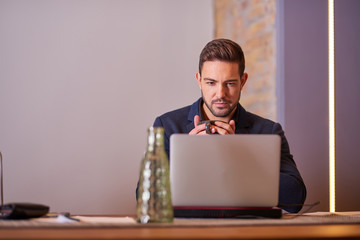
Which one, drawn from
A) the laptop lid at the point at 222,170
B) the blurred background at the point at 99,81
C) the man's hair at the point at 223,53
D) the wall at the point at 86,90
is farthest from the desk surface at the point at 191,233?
the wall at the point at 86,90

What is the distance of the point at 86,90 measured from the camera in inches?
143

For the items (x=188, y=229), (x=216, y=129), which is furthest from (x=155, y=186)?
(x=216, y=129)

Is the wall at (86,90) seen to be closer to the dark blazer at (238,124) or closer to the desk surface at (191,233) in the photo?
the dark blazer at (238,124)

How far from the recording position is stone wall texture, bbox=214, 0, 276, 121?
3.24 meters

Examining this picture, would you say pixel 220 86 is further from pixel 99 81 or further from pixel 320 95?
pixel 99 81

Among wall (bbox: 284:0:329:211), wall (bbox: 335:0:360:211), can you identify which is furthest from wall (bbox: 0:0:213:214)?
wall (bbox: 335:0:360:211)

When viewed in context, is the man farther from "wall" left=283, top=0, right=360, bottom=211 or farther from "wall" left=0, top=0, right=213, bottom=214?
"wall" left=0, top=0, right=213, bottom=214

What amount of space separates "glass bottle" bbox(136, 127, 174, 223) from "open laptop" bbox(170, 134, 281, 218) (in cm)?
12

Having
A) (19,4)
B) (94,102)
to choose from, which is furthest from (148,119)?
(19,4)

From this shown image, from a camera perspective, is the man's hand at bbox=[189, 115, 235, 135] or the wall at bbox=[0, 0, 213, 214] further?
the wall at bbox=[0, 0, 213, 214]

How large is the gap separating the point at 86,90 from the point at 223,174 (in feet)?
7.38

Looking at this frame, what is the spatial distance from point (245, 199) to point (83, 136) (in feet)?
7.23

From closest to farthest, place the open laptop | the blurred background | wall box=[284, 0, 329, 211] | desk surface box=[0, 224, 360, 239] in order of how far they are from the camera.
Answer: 1. desk surface box=[0, 224, 360, 239]
2. the open laptop
3. wall box=[284, 0, 329, 211]
4. the blurred background

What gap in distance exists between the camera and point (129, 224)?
4.58ft
